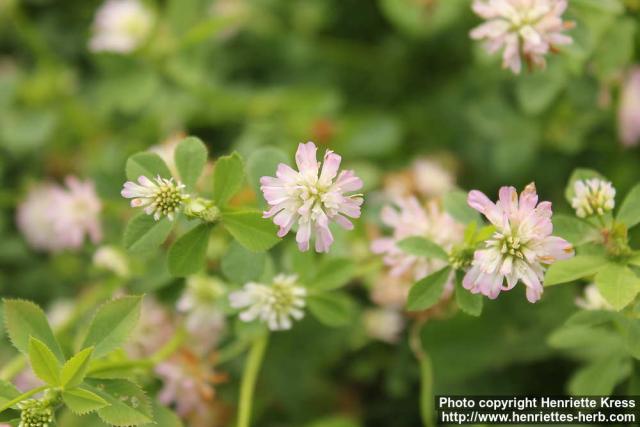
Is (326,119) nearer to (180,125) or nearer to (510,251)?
(180,125)

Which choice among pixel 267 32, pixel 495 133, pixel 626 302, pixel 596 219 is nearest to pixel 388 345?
pixel 495 133

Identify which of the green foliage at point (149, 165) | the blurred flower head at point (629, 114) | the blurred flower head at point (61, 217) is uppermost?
the blurred flower head at point (629, 114)

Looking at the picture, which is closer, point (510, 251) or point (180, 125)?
point (510, 251)

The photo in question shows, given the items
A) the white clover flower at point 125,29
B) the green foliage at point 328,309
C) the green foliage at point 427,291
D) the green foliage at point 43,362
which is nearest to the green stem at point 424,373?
the green foliage at point 328,309

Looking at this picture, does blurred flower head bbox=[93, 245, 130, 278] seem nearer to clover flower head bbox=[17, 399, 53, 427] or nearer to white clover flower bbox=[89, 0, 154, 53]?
clover flower head bbox=[17, 399, 53, 427]

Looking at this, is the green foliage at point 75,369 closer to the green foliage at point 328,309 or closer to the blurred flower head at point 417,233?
the green foliage at point 328,309

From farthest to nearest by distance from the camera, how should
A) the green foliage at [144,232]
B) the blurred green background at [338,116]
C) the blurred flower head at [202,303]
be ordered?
the blurred green background at [338,116] < the blurred flower head at [202,303] < the green foliage at [144,232]

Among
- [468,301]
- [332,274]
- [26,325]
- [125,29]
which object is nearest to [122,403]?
[26,325]

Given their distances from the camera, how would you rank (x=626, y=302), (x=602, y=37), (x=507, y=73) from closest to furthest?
(x=626, y=302) → (x=602, y=37) → (x=507, y=73)
